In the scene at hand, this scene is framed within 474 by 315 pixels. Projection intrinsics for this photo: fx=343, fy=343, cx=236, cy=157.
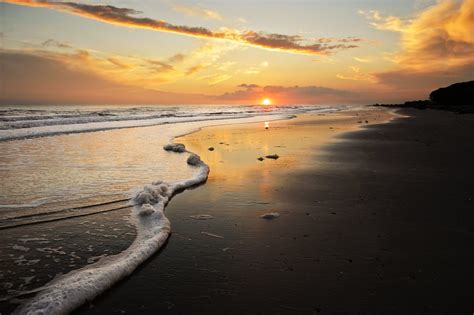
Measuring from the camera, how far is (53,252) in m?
5.29

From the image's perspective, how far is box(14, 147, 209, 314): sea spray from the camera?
12.9ft

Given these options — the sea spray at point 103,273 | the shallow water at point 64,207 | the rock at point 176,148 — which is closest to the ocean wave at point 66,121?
the rock at point 176,148

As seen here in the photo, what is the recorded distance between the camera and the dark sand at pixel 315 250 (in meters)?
3.91

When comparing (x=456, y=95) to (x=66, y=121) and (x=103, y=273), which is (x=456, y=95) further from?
(x=103, y=273)

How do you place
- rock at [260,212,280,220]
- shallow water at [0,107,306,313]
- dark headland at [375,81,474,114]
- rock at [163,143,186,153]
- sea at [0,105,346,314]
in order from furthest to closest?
dark headland at [375,81,474,114] → rock at [163,143,186,153] → rock at [260,212,280,220] → shallow water at [0,107,306,313] → sea at [0,105,346,314]

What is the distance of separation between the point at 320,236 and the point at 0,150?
54.0 feet

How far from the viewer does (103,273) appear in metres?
4.56

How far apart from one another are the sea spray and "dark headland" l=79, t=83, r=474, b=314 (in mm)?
172

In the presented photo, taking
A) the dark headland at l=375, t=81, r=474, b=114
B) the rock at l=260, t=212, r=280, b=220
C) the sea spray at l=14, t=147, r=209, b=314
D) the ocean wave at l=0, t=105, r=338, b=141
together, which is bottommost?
the sea spray at l=14, t=147, r=209, b=314

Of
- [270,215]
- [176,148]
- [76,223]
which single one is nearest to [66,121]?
[176,148]

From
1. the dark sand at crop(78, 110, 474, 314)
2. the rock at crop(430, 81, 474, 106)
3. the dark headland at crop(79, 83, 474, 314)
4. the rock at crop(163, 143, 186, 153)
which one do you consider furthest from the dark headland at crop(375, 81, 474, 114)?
the dark headland at crop(79, 83, 474, 314)

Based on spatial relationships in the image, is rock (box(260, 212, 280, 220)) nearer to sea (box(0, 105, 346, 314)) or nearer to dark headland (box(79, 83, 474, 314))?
dark headland (box(79, 83, 474, 314))

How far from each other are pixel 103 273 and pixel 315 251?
9.93ft

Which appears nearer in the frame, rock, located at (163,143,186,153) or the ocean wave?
rock, located at (163,143,186,153)
